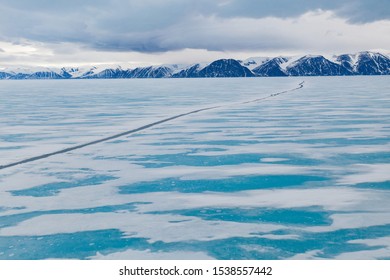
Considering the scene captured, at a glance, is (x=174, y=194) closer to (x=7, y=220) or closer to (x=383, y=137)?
(x=7, y=220)

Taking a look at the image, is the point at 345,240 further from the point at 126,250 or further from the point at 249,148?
the point at 249,148

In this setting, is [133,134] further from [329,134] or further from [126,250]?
[126,250]

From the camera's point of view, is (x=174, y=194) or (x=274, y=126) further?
(x=274, y=126)

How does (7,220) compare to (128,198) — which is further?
(128,198)

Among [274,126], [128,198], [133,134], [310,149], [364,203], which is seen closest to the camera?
[364,203]

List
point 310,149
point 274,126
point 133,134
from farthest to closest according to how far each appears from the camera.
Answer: point 274,126 → point 133,134 → point 310,149

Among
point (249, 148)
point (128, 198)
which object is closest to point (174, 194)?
point (128, 198)

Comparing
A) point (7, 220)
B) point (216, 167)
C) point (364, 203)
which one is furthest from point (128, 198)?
point (364, 203)
